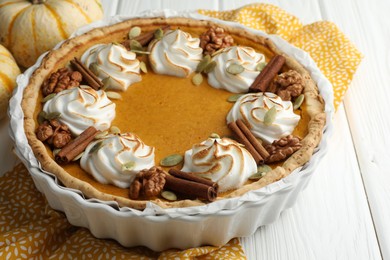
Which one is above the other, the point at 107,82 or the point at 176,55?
the point at 176,55

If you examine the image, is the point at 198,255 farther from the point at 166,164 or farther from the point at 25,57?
the point at 25,57

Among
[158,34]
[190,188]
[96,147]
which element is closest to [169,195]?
[190,188]

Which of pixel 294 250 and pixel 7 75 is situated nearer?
pixel 294 250

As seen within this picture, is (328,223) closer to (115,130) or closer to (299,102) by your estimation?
(299,102)

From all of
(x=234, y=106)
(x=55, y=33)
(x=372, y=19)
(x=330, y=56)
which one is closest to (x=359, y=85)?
(x=330, y=56)

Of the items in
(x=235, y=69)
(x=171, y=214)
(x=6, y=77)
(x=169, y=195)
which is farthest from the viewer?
(x=6, y=77)

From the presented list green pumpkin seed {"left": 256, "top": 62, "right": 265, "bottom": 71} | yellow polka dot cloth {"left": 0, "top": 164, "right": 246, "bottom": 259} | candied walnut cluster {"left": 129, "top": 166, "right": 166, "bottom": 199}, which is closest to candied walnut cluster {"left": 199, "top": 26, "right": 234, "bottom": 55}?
green pumpkin seed {"left": 256, "top": 62, "right": 265, "bottom": 71}
